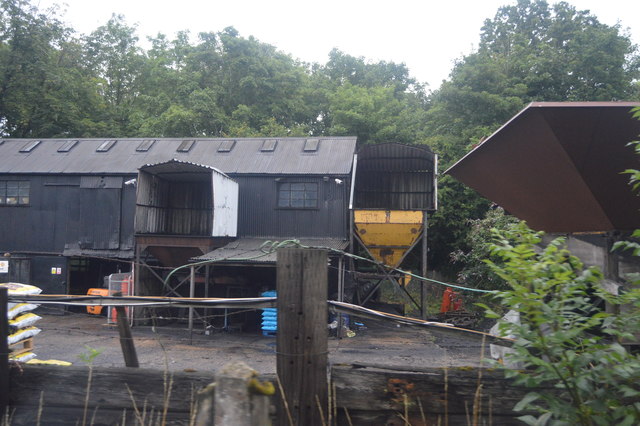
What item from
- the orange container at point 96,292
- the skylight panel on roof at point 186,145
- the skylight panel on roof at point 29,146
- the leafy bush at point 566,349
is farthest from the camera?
the skylight panel on roof at point 29,146

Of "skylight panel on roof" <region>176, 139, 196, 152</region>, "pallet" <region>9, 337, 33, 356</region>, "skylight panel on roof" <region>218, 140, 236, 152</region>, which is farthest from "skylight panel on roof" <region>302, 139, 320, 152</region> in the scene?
"pallet" <region>9, 337, 33, 356</region>

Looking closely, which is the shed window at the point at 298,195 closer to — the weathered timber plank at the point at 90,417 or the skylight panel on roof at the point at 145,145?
the skylight panel on roof at the point at 145,145

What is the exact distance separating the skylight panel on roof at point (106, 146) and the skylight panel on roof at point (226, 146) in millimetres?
5080

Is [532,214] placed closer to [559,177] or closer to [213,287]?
[559,177]

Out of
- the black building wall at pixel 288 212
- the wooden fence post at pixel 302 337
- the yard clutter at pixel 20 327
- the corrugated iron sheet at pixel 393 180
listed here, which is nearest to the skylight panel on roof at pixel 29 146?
the black building wall at pixel 288 212

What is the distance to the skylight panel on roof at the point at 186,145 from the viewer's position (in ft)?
70.3

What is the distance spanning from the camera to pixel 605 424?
85.0 inches

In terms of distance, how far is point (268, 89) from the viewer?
35469 millimetres

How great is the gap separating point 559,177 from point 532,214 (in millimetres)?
997

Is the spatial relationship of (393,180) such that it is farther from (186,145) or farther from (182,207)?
(186,145)

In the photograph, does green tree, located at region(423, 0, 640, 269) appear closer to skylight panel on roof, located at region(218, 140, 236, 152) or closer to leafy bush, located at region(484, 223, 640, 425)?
skylight panel on roof, located at region(218, 140, 236, 152)

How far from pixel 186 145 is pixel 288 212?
5.99m

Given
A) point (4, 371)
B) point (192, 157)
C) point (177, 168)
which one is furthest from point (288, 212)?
point (4, 371)

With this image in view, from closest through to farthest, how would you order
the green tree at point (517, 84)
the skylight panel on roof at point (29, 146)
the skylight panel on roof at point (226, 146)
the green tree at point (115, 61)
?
1. the skylight panel on roof at point (226, 146)
2. the skylight panel on roof at point (29, 146)
3. the green tree at point (517, 84)
4. the green tree at point (115, 61)
